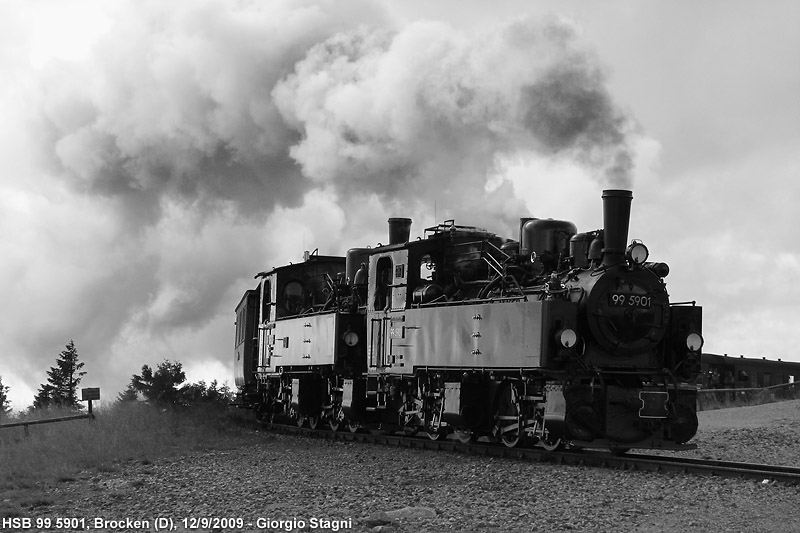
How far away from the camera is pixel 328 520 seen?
367 inches

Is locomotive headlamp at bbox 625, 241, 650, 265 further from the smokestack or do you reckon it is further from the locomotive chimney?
the locomotive chimney

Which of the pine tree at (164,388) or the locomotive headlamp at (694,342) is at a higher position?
the locomotive headlamp at (694,342)

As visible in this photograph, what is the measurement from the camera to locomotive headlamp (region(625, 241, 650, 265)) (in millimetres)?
14641

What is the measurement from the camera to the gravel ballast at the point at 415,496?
30.7 feet

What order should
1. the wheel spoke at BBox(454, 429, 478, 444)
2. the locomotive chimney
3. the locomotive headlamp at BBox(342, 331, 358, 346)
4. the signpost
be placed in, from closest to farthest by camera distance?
the wheel spoke at BBox(454, 429, 478, 444)
the locomotive headlamp at BBox(342, 331, 358, 346)
the locomotive chimney
the signpost

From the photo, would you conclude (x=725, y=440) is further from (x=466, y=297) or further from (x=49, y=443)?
(x=49, y=443)

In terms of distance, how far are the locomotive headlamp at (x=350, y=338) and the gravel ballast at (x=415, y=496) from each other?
14.6 ft

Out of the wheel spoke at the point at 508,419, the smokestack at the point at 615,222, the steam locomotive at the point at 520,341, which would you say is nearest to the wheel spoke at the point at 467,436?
the steam locomotive at the point at 520,341

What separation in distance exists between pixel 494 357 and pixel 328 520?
6546mm

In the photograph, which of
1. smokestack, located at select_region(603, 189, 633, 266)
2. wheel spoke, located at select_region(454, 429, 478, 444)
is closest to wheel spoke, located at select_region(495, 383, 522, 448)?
wheel spoke, located at select_region(454, 429, 478, 444)

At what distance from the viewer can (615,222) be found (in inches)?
570

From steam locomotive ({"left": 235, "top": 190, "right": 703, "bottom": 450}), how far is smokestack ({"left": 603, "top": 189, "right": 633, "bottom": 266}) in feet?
0.07

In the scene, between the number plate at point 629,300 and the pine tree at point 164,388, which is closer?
the number plate at point 629,300

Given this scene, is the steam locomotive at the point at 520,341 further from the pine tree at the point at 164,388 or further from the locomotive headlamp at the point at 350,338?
the pine tree at the point at 164,388
